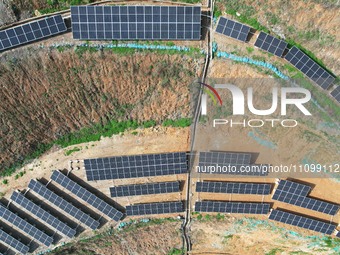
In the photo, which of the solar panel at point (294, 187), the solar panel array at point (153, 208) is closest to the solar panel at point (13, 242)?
the solar panel array at point (153, 208)

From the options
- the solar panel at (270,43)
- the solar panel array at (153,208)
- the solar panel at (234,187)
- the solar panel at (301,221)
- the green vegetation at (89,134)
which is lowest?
the solar panel at (301,221)

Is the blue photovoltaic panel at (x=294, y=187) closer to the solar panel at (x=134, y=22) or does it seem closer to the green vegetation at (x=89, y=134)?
the green vegetation at (x=89, y=134)

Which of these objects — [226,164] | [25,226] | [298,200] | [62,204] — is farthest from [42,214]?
[298,200]

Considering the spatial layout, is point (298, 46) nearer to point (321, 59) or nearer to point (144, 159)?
point (321, 59)

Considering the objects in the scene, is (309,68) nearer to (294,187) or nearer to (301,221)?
(294,187)

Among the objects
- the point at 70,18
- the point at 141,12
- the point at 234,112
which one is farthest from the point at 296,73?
the point at 70,18

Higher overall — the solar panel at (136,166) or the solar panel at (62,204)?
Result: the solar panel at (136,166)
